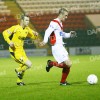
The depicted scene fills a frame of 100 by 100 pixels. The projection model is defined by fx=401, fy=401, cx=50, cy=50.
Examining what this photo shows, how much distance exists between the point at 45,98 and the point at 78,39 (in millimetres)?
19869

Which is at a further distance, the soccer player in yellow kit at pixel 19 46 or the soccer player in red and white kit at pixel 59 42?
the soccer player in yellow kit at pixel 19 46

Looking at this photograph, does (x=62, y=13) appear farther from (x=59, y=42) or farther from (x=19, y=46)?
(x=19, y=46)

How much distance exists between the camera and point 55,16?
3225 cm

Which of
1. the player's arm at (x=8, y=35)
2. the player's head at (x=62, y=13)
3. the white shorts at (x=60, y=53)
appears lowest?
the white shorts at (x=60, y=53)

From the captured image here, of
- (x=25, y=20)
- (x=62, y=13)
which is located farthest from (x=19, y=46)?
(x=62, y=13)

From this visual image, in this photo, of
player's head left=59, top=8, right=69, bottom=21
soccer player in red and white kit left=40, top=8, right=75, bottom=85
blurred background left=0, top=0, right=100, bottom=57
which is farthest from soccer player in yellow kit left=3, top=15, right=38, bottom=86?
blurred background left=0, top=0, right=100, bottom=57

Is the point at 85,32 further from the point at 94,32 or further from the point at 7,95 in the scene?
the point at 7,95

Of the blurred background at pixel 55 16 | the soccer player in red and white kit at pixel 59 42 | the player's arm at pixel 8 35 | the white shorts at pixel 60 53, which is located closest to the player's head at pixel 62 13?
the soccer player in red and white kit at pixel 59 42

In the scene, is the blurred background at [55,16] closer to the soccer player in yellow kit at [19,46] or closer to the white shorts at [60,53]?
the soccer player in yellow kit at [19,46]

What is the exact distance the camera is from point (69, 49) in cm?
2747

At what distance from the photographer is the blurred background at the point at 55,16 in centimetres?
2759

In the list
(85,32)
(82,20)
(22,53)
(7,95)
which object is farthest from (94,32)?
(7,95)

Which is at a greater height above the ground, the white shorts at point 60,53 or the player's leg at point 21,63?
the white shorts at point 60,53

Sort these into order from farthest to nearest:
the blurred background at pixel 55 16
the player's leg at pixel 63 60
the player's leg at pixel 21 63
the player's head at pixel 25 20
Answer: the blurred background at pixel 55 16
the player's leg at pixel 21 63
the player's head at pixel 25 20
the player's leg at pixel 63 60
